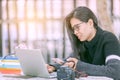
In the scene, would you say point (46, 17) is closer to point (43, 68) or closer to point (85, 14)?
point (85, 14)

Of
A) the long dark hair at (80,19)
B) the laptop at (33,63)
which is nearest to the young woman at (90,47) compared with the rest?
the long dark hair at (80,19)

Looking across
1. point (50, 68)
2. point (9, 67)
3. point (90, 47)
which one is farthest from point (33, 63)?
point (90, 47)

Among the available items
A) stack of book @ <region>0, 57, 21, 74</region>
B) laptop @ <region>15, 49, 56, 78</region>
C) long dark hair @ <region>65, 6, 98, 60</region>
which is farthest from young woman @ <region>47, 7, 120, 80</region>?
stack of book @ <region>0, 57, 21, 74</region>

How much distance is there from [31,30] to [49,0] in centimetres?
55

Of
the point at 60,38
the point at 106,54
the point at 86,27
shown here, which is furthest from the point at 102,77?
the point at 60,38

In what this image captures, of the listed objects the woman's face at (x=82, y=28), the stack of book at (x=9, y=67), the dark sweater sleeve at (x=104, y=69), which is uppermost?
the woman's face at (x=82, y=28)

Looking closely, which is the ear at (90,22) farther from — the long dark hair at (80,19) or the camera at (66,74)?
the camera at (66,74)

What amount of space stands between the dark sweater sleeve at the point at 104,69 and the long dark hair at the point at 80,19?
1.52ft

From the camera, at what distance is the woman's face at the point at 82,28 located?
3291mm

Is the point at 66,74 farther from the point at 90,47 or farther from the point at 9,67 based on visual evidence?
the point at 9,67

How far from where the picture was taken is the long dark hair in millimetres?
3314

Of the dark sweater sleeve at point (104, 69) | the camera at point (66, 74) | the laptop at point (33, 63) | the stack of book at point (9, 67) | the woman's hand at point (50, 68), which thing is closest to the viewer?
the camera at point (66, 74)

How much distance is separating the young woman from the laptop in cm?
20

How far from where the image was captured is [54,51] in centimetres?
602
